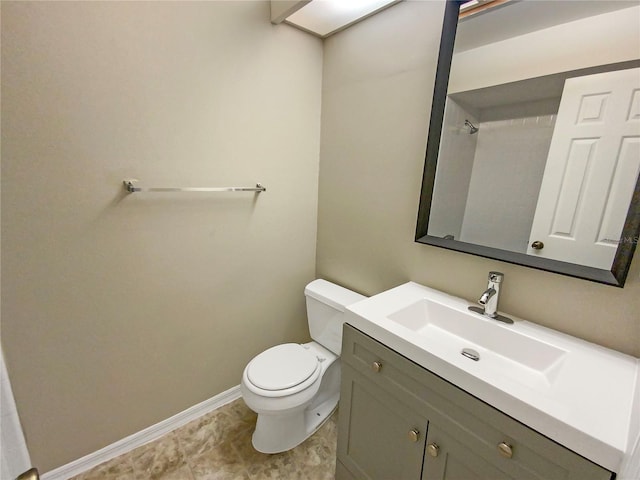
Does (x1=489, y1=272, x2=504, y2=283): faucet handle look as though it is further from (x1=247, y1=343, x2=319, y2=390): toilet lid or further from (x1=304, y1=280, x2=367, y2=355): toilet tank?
(x1=247, y1=343, x2=319, y2=390): toilet lid

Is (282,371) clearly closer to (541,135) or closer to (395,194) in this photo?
(395,194)

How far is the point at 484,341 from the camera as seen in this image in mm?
1116

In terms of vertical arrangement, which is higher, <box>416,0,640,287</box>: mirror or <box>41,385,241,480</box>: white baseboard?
<box>416,0,640,287</box>: mirror

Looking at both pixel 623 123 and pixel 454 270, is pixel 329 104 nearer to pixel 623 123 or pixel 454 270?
pixel 454 270

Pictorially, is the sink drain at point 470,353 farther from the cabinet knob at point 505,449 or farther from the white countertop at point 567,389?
the cabinet knob at point 505,449

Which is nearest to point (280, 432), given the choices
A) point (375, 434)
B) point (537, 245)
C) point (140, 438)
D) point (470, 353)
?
point (375, 434)

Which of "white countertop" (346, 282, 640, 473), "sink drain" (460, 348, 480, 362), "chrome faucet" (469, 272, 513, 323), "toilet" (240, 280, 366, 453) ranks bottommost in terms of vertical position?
"toilet" (240, 280, 366, 453)

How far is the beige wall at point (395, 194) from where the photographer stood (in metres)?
1.00

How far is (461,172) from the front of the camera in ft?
4.09

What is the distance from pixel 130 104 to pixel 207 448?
171cm

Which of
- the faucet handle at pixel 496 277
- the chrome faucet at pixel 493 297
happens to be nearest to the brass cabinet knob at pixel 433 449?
the chrome faucet at pixel 493 297

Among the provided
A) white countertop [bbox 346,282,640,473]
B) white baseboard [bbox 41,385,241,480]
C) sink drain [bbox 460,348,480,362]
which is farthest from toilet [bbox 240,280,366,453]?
sink drain [bbox 460,348,480,362]

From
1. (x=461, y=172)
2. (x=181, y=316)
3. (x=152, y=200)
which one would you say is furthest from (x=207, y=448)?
(x=461, y=172)

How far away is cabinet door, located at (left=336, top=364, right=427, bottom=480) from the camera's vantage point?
3.22ft
